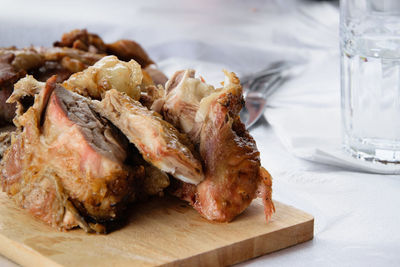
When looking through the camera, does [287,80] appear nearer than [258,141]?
No

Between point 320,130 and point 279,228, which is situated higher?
point 279,228

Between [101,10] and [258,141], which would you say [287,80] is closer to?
[258,141]

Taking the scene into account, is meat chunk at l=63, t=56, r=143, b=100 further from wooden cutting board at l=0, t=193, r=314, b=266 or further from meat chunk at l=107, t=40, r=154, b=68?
meat chunk at l=107, t=40, r=154, b=68

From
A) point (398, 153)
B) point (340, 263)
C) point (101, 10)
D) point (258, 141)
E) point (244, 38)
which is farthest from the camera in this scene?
point (101, 10)

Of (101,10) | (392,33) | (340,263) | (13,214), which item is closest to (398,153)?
(392,33)

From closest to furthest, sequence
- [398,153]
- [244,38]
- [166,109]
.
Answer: [166,109] → [398,153] → [244,38]

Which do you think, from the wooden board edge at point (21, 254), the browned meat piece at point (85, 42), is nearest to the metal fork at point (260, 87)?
the browned meat piece at point (85, 42)

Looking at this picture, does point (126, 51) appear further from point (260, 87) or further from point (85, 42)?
point (260, 87)
